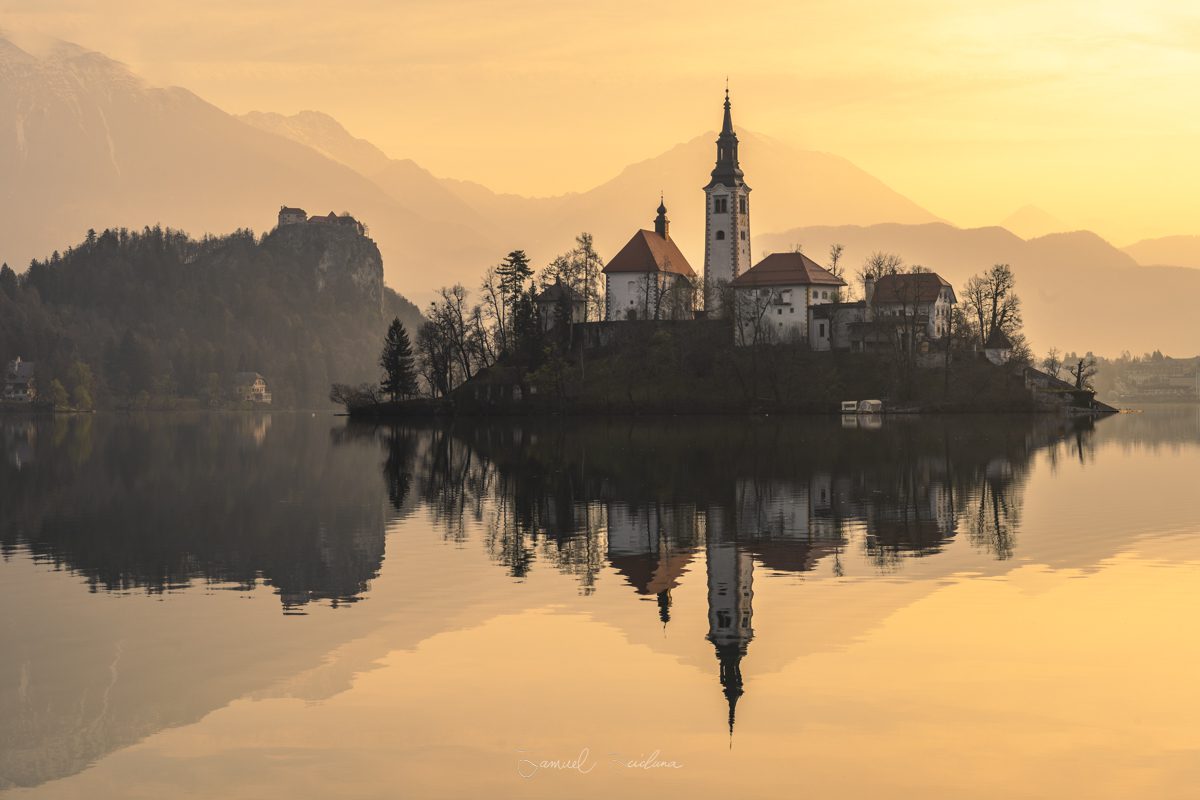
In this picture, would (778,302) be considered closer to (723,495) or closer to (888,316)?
(888,316)

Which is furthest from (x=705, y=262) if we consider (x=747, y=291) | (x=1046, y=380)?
(x=1046, y=380)

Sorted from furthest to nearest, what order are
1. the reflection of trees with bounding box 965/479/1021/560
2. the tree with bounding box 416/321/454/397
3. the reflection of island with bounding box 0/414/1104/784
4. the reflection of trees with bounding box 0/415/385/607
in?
the tree with bounding box 416/321/454/397 < the reflection of trees with bounding box 965/479/1021/560 < the reflection of trees with bounding box 0/415/385/607 < the reflection of island with bounding box 0/414/1104/784

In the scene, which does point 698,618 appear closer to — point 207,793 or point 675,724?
point 675,724

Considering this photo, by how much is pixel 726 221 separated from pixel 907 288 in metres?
26.0

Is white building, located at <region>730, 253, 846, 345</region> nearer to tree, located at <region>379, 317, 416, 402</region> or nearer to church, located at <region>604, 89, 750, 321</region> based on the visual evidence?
church, located at <region>604, 89, 750, 321</region>

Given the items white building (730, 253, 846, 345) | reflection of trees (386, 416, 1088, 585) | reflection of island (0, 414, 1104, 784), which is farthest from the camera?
white building (730, 253, 846, 345)

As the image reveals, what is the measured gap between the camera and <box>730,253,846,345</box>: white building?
164 meters

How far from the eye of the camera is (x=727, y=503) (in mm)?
50844

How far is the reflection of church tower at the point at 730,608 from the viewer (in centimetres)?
2400

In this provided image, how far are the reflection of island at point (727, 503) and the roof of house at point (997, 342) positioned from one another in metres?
61.4

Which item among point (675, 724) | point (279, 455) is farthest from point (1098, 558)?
point (279, 455)

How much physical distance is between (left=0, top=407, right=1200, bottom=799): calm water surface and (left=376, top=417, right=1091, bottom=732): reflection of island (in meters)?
0.24

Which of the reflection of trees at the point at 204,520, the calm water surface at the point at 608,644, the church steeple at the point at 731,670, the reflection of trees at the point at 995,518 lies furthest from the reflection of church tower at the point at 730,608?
the reflection of trees at the point at 204,520

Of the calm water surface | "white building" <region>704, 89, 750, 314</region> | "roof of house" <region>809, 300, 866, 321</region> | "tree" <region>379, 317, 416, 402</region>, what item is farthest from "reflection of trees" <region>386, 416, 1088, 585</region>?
"white building" <region>704, 89, 750, 314</region>
